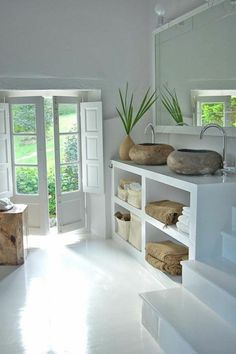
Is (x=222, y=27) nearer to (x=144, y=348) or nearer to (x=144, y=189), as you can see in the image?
(x=144, y=189)

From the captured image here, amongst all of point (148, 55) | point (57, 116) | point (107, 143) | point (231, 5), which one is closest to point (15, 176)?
point (57, 116)

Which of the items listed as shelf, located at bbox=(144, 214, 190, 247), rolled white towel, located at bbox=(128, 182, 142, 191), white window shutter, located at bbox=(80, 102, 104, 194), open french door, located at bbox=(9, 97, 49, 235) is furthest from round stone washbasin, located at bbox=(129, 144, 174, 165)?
open french door, located at bbox=(9, 97, 49, 235)

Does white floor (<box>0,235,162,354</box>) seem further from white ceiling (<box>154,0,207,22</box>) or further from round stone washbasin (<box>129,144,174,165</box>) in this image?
white ceiling (<box>154,0,207,22</box>)

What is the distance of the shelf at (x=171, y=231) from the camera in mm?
2982

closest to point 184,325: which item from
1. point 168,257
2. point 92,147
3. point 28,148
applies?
point 168,257

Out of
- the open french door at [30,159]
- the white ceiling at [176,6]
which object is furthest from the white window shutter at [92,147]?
the white ceiling at [176,6]

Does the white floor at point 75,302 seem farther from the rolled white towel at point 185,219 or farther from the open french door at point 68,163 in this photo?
the rolled white towel at point 185,219

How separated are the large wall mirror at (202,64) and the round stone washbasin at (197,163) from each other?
0.39 m

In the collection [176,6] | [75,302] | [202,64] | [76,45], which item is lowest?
[75,302]

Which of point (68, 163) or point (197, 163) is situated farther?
point (68, 163)

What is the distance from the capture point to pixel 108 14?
171 inches

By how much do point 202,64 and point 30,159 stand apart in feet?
7.39

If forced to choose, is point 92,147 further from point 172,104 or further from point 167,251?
point 167,251

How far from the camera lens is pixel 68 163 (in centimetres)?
463
